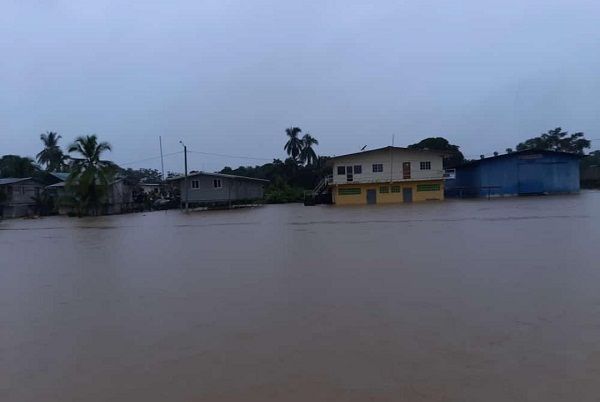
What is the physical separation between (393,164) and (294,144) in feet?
88.7

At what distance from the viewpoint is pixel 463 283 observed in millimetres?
7352

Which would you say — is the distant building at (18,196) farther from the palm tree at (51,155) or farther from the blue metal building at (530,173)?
the blue metal building at (530,173)

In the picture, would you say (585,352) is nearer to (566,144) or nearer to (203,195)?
(203,195)

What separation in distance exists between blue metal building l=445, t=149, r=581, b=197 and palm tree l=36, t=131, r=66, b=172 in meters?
46.4

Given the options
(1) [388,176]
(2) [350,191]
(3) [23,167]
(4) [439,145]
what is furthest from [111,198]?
(4) [439,145]

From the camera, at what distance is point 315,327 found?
5.52m

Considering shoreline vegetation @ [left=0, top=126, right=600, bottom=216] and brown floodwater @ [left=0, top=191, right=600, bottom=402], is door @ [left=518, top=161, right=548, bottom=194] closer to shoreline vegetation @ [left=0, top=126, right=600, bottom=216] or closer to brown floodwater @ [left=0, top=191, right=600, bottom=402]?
shoreline vegetation @ [left=0, top=126, right=600, bottom=216]

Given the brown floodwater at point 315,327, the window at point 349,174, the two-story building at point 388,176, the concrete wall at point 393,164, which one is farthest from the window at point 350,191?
the brown floodwater at point 315,327

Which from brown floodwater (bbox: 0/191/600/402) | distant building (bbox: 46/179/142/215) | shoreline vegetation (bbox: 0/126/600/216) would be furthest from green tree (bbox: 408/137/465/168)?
brown floodwater (bbox: 0/191/600/402)

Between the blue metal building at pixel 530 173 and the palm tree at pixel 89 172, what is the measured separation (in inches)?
1186

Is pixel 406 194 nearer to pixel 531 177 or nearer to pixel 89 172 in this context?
pixel 531 177

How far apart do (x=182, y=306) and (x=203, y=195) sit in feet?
115

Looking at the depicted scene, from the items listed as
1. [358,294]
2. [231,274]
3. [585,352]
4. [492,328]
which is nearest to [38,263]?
[231,274]

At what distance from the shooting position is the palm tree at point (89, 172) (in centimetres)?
3653
